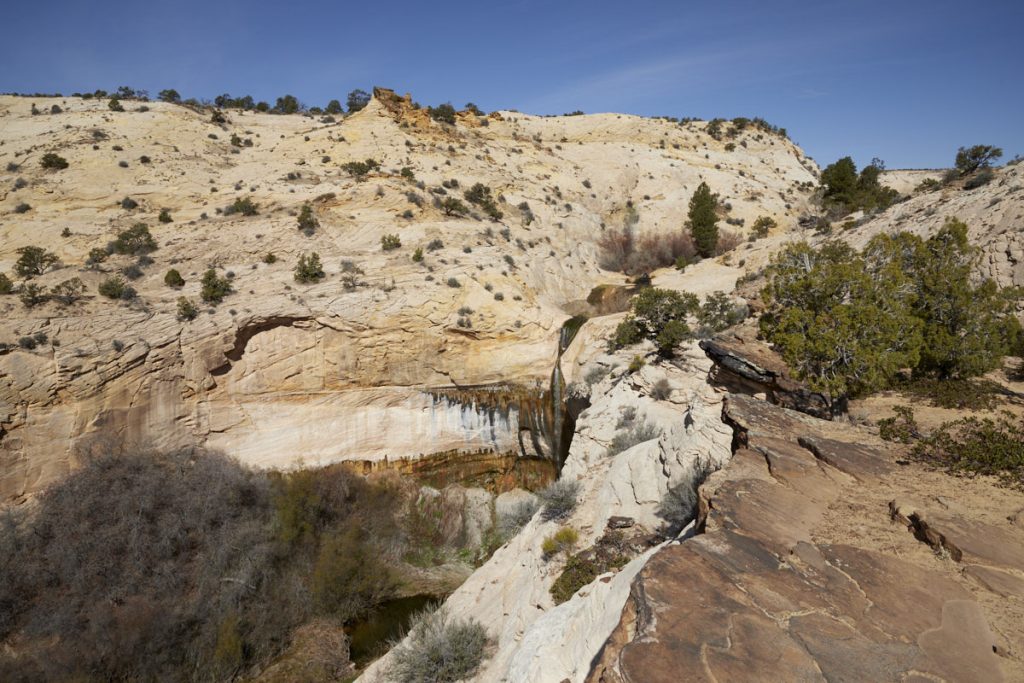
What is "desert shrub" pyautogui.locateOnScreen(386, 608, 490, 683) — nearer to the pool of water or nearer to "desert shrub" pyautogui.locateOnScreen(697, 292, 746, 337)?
the pool of water

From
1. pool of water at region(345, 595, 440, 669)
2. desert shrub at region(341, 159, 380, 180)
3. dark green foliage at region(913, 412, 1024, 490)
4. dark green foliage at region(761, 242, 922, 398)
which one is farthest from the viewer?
desert shrub at region(341, 159, 380, 180)

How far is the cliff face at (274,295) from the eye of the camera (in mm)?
15375

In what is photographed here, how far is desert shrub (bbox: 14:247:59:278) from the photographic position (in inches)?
666

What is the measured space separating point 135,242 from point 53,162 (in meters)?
10.3

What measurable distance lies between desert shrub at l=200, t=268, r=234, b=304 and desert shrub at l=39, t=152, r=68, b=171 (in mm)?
15256

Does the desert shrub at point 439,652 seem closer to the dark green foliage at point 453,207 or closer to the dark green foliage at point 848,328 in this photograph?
the dark green foliage at point 848,328

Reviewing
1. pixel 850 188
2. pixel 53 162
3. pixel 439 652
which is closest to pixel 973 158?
pixel 850 188

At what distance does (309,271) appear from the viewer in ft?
63.6

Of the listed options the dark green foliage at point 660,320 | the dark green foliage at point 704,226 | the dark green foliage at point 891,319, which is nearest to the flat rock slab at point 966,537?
the dark green foliage at point 891,319

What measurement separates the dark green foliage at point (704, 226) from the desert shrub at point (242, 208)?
26369mm

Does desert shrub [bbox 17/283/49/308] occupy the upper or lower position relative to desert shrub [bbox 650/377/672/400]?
upper

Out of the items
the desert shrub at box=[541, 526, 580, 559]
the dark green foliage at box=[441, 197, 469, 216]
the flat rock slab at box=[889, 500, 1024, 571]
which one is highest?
the dark green foliage at box=[441, 197, 469, 216]

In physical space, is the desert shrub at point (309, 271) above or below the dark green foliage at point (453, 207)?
below

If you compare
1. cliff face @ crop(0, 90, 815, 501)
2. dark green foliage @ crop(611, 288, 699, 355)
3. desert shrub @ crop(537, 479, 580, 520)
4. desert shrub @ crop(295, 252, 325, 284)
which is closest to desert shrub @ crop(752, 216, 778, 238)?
cliff face @ crop(0, 90, 815, 501)
